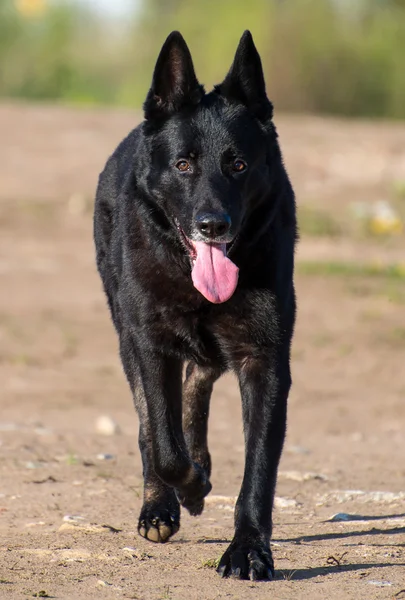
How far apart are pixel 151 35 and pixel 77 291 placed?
15014mm

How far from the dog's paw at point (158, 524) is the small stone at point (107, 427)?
8.02 feet

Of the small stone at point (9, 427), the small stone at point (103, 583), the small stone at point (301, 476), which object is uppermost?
the small stone at point (103, 583)

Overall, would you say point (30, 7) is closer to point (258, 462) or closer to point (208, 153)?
point (208, 153)

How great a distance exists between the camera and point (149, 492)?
4.95 m

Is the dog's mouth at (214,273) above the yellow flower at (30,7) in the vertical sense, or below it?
below

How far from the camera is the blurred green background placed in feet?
64.0

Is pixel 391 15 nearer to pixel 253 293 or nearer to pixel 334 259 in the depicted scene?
pixel 334 259

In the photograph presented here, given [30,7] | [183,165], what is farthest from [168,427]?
[30,7]

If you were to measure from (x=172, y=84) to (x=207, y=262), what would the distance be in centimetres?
75

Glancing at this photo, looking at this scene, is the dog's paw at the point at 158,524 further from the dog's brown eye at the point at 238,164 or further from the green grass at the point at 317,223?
the green grass at the point at 317,223

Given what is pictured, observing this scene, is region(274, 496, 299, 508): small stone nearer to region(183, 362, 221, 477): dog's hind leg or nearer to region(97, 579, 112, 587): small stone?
region(183, 362, 221, 477): dog's hind leg

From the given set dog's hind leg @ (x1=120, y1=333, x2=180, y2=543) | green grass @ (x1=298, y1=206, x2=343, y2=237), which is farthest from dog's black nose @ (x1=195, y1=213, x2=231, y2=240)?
green grass @ (x1=298, y1=206, x2=343, y2=237)

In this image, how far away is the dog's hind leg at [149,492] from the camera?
15.4 ft

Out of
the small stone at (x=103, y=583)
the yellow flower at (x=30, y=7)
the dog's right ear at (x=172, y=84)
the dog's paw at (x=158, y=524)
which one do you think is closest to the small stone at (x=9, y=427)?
the dog's paw at (x=158, y=524)
